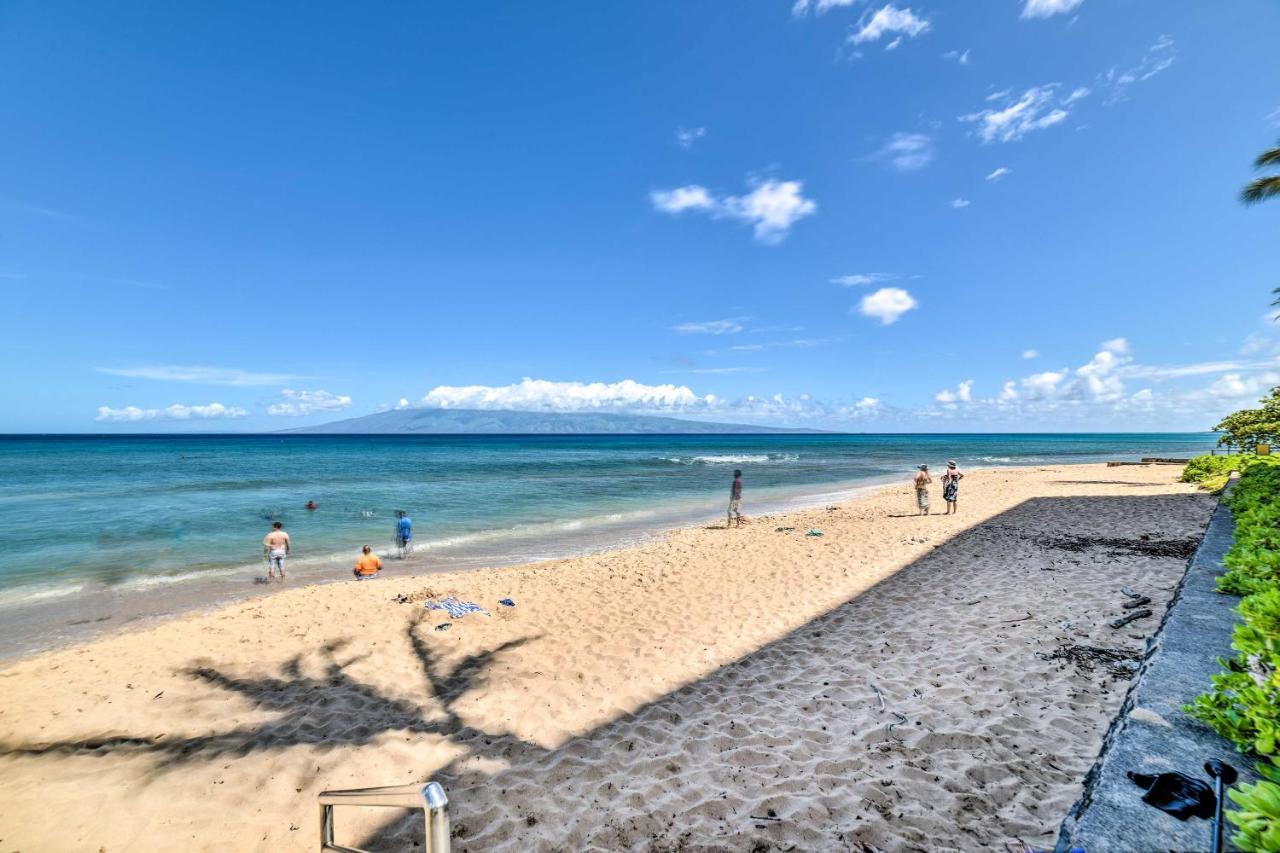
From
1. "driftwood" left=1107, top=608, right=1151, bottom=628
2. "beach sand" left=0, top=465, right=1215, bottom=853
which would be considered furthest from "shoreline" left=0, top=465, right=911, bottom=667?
"driftwood" left=1107, top=608, right=1151, bottom=628

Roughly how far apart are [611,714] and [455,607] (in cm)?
426

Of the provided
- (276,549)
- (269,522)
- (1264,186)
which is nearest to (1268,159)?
(1264,186)

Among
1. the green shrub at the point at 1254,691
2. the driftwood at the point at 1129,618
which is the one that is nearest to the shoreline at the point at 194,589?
the driftwood at the point at 1129,618

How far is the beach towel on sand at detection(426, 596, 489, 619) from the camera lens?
8.59m

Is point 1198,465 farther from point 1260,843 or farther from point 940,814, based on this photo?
point 1260,843

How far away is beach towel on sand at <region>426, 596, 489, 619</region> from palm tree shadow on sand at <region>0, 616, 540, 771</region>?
1.42 m

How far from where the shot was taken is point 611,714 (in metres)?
5.62

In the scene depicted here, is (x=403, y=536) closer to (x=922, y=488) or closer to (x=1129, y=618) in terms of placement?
(x=1129, y=618)

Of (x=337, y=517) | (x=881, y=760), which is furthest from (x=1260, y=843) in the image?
(x=337, y=517)

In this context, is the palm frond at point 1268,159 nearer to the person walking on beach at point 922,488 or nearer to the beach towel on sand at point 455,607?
the person walking on beach at point 922,488

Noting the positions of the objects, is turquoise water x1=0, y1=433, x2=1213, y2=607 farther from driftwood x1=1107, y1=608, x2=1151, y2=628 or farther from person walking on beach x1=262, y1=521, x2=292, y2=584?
Answer: driftwood x1=1107, y1=608, x2=1151, y2=628

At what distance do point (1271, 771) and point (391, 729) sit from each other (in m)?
6.46

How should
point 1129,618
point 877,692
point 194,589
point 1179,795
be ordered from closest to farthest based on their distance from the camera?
point 1179,795, point 877,692, point 1129,618, point 194,589

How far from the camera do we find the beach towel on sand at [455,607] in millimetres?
8594
